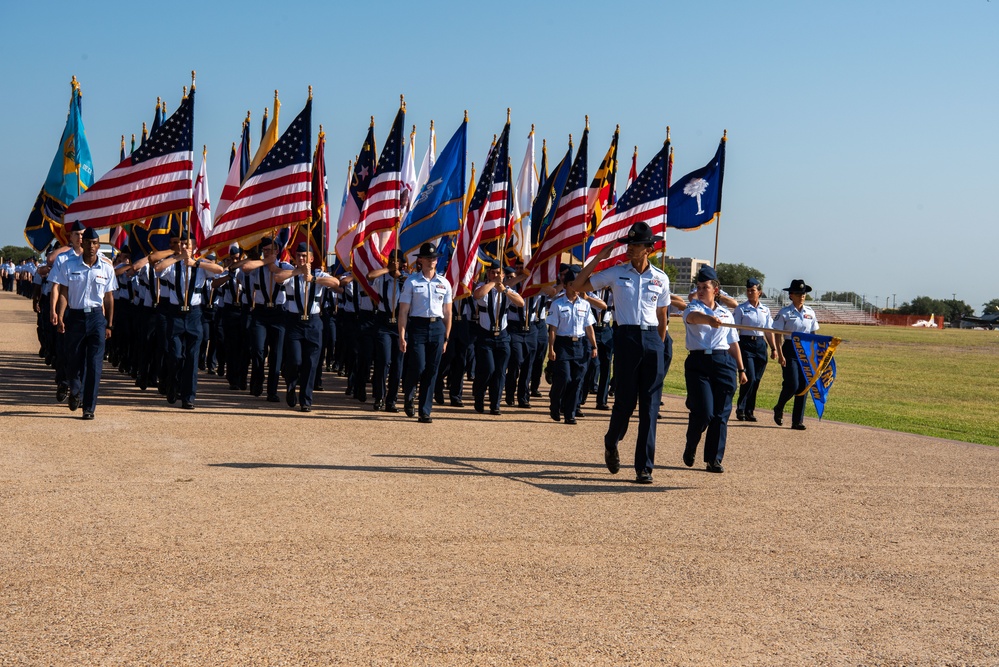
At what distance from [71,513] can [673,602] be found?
387 cm

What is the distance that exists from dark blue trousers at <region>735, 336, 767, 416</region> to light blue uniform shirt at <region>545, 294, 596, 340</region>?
2.31m

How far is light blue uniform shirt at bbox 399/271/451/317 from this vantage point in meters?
13.0

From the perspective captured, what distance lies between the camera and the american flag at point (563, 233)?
1549 centimetres

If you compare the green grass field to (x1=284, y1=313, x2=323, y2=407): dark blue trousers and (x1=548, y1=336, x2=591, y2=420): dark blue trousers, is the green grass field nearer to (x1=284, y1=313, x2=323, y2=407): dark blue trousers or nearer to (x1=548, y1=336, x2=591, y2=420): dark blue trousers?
(x1=548, y1=336, x2=591, y2=420): dark blue trousers

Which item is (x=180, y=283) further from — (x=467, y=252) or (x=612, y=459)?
(x=612, y=459)

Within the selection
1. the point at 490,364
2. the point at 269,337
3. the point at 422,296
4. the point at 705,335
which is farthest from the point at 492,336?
the point at 705,335

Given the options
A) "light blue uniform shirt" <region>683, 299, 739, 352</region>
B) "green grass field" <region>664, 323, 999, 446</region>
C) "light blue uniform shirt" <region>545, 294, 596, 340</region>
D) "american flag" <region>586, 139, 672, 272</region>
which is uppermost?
"american flag" <region>586, 139, 672, 272</region>

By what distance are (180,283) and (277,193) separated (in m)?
2.04

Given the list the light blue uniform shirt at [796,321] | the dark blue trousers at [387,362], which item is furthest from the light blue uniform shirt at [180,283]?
the light blue uniform shirt at [796,321]

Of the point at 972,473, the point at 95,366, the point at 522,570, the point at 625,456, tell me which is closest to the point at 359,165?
the point at 95,366

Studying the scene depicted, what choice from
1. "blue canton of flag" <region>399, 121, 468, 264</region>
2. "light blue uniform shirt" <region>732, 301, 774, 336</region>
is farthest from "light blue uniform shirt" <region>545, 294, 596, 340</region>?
"blue canton of flag" <region>399, 121, 468, 264</region>

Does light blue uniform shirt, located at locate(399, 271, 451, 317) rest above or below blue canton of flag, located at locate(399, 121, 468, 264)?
below

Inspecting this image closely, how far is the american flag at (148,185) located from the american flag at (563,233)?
15.9ft

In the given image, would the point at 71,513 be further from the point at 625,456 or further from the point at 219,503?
the point at 625,456
